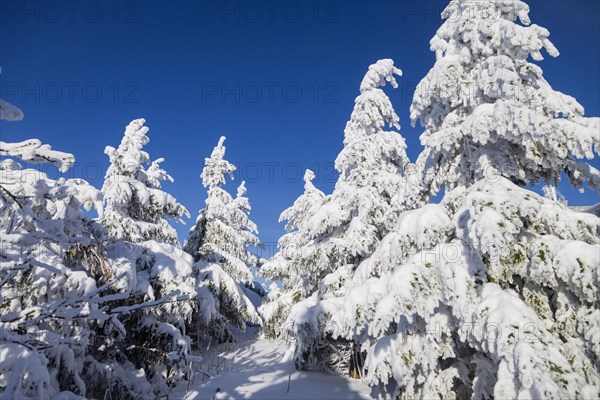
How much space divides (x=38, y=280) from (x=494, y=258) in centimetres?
818

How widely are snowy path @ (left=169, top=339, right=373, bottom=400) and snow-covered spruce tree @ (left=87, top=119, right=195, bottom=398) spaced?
1.20 meters

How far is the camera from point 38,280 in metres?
6.91

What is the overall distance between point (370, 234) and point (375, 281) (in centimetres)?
549

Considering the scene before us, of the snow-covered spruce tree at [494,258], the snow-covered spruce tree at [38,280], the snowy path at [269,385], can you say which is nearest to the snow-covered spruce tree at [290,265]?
the snowy path at [269,385]

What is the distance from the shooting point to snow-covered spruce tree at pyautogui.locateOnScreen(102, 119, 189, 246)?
1487 centimetres

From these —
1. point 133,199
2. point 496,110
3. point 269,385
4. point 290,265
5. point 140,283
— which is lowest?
point 269,385

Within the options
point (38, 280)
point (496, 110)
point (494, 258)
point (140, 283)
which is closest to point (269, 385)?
point (140, 283)

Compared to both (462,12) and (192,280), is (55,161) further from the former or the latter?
(192,280)

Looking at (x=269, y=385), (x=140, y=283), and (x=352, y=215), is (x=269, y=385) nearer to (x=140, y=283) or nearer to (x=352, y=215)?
(x=140, y=283)

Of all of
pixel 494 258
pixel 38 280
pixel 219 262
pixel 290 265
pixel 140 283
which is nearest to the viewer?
pixel 494 258

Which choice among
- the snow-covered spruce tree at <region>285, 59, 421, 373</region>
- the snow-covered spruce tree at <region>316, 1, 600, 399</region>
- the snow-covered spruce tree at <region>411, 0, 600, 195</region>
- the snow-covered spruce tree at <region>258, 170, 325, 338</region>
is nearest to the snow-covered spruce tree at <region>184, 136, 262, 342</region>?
the snow-covered spruce tree at <region>258, 170, 325, 338</region>

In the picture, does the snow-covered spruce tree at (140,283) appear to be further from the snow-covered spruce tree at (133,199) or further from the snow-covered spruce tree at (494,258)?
the snow-covered spruce tree at (494,258)

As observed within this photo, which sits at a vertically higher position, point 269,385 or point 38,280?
point 38,280

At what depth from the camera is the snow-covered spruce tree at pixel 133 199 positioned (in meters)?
14.9
